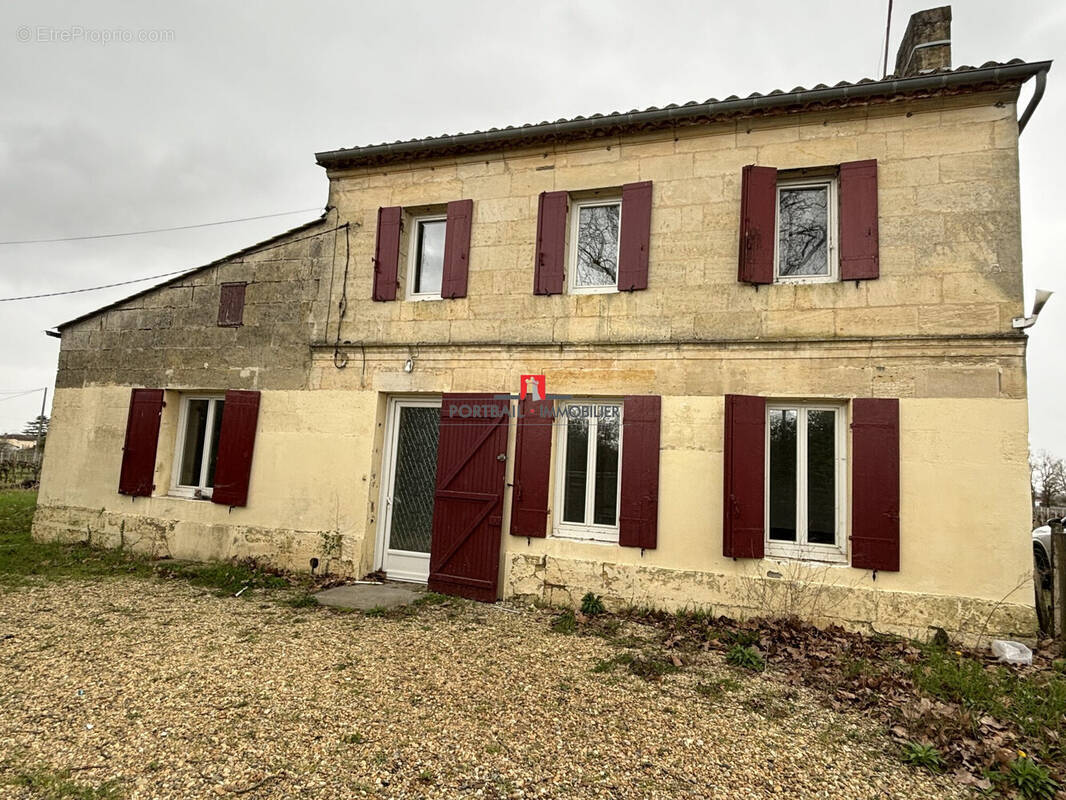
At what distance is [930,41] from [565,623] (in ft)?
23.0

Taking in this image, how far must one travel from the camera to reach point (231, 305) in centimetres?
711

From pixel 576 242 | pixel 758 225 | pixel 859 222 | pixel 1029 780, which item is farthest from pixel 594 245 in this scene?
pixel 1029 780

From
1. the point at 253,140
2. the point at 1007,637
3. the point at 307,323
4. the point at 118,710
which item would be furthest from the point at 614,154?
the point at 253,140

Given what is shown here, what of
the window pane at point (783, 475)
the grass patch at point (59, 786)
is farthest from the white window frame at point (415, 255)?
the grass patch at point (59, 786)

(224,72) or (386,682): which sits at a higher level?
(224,72)

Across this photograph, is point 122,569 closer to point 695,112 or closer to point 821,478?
point 821,478

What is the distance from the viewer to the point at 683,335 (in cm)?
542

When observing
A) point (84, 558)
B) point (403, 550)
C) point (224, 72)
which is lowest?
point (84, 558)

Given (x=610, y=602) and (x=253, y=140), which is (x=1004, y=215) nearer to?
(x=610, y=602)

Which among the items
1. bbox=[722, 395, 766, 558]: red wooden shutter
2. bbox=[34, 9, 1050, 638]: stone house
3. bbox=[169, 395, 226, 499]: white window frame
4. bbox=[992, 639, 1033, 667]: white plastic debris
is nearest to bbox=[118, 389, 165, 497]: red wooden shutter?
bbox=[34, 9, 1050, 638]: stone house

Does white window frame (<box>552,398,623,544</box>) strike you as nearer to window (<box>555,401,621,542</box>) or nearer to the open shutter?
window (<box>555,401,621,542</box>)

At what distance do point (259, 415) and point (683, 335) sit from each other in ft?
17.7

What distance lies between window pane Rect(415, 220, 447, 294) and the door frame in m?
1.39

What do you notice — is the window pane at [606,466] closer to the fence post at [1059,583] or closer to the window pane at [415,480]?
the window pane at [415,480]
